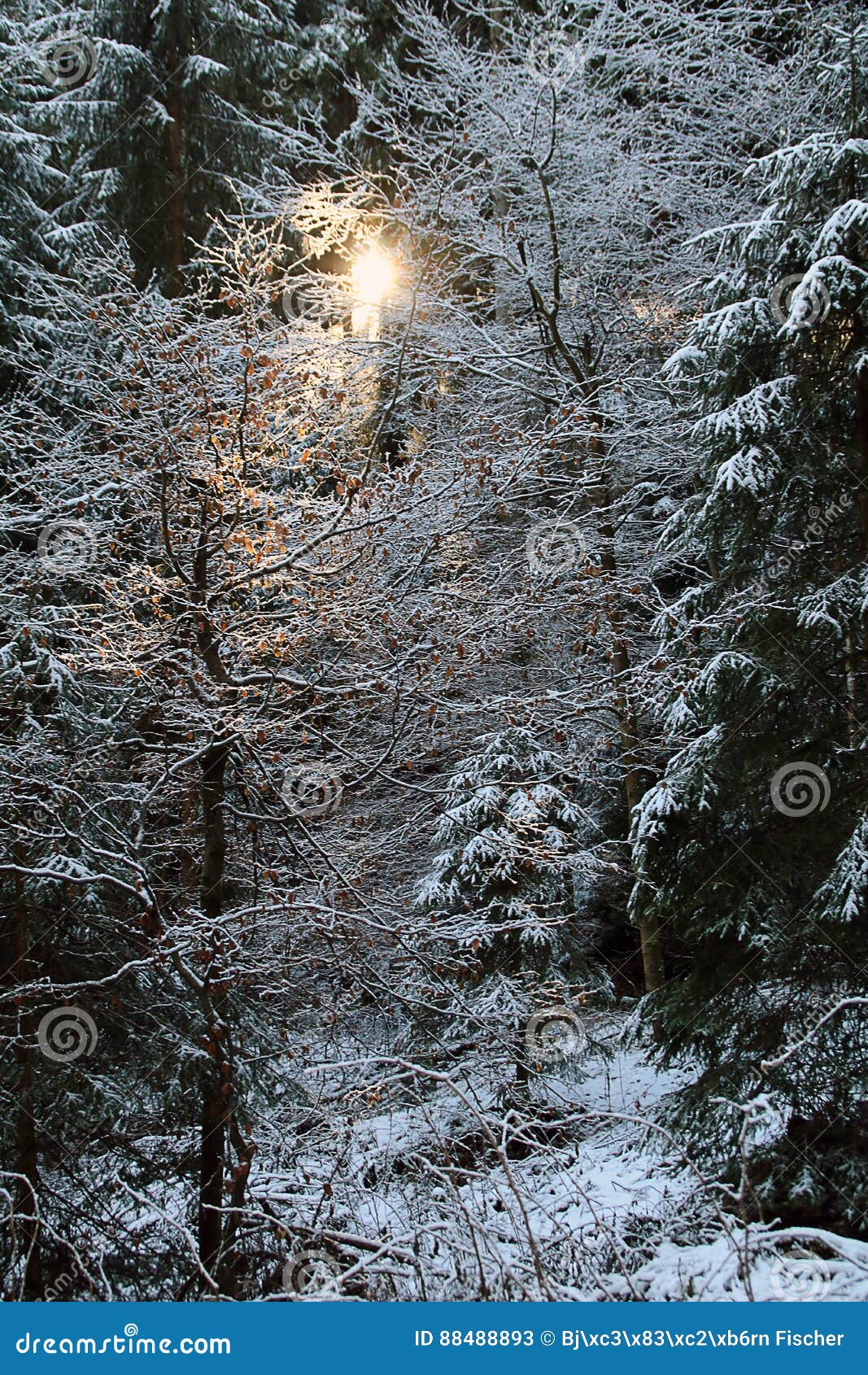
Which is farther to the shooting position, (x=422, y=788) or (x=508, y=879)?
(x=508, y=879)

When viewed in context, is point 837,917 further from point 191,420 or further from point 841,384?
point 191,420

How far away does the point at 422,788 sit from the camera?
6.59 meters

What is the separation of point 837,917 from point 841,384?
10.5ft

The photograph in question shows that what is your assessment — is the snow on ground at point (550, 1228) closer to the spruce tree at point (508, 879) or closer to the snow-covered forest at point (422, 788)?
the snow-covered forest at point (422, 788)

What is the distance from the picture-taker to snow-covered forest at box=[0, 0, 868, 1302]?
5051 millimetres

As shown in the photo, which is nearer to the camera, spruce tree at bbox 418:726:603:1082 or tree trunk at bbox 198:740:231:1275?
tree trunk at bbox 198:740:231:1275

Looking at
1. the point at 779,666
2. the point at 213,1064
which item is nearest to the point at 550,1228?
→ the point at 213,1064

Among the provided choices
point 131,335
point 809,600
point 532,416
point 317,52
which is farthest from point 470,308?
point 809,600

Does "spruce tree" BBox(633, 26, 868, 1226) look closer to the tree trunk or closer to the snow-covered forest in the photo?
the snow-covered forest

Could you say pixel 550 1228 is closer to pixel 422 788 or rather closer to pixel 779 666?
pixel 422 788

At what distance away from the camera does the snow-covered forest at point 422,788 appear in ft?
16.6

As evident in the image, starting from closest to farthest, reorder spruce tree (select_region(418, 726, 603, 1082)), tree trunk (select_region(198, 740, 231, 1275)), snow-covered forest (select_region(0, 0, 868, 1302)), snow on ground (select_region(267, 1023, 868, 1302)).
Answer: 1. snow on ground (select_region(267, 1023, 868, 1302))
2. snow-covered forest (select_region(0, 0, 868, 1302))
3. tree trunk (select_region(198, 740, 231, 1275))
4. spruce tree (select_region(418, 726, 603, 1082))

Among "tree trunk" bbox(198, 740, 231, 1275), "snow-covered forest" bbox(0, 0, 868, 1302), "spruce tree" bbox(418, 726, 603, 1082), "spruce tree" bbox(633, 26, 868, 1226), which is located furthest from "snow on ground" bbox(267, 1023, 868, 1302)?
"spruce tree" bbox(418, 726, 603, 1082)

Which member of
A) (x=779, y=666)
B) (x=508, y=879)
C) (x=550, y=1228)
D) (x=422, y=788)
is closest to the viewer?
(x=550, y=1228)
